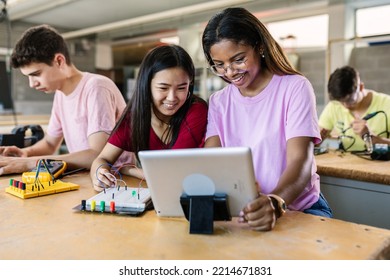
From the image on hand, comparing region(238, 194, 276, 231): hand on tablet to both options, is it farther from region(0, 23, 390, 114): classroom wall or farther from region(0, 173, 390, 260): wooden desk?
region(0, 23, 390, 114): classroom wall

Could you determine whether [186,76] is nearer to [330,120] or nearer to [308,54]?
[330,120]

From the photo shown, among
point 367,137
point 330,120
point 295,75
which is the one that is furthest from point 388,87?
point 295,75

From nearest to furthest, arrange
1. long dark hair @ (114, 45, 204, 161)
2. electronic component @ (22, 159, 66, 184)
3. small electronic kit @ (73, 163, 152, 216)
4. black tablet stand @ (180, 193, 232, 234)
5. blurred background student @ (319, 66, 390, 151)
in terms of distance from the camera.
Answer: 1. black tablet stand @ (180, 193, 232, 234)
2. small electronic kit @ (73, 163, 152, 216)
3. electronic component @ (22, 159, 66, 184)
4. long dark hair @ (114, 45, 204, 161)
5. blurred background student @ (319, 66, 390, 151)

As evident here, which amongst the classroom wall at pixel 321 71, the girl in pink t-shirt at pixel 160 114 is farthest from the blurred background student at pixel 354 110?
the girl in pink t-shirt at pixel 160 114

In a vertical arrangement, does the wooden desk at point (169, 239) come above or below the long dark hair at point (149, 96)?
below

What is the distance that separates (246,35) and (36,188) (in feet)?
2.64

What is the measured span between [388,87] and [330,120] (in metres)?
1.87

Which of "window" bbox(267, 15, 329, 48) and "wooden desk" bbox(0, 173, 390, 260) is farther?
"window" bbox(267, 15, 329, 48)

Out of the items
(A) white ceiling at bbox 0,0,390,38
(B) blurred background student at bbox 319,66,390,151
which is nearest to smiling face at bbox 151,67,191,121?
(B) blurred background student at bbox 319,66,390,151

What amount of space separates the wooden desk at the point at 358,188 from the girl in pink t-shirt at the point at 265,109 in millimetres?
687

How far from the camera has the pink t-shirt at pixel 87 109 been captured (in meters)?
1.65

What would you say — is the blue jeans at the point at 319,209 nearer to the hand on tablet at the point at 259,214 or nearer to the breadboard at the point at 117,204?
the hand on tablet at the point at 259,214

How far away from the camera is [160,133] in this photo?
1455 mm

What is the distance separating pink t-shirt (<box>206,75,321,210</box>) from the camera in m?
1.12
